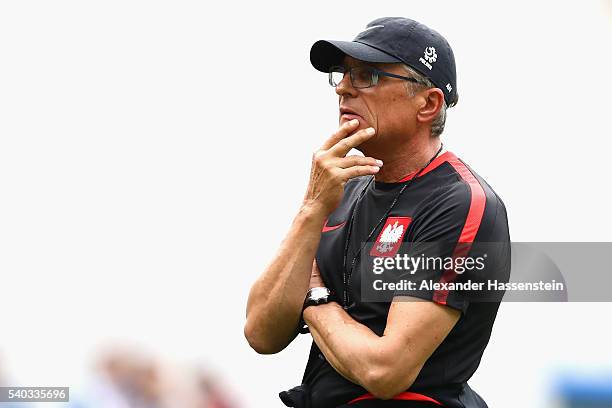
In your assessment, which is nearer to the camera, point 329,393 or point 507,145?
point 329,393

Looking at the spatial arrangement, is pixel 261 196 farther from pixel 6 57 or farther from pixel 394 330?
pixel 394 330

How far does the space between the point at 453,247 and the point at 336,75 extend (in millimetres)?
677

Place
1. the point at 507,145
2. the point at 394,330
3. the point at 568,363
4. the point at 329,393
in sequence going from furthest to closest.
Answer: the point at 507,145 → the point at 568,363 → the point at 329,393 → the point at 394,330

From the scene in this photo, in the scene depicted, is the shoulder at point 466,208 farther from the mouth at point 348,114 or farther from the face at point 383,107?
the mouth at point 348,114

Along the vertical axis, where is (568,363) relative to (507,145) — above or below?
below

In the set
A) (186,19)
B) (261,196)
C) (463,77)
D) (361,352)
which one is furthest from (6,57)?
(361,352)

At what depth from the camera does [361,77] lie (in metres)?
2.98

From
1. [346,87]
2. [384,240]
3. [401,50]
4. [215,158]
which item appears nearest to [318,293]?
[384,240]

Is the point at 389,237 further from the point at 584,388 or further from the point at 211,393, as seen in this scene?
the point at 584,388

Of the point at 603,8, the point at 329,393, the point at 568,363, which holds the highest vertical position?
the point at 603,8

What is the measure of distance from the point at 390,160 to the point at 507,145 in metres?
2.85

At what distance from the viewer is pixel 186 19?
5770 mm

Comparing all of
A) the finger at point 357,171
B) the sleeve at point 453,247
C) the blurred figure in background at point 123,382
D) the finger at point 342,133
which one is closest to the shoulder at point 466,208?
the sleeve at point 453,247

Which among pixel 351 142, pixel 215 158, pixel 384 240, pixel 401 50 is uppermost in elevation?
pixel 401 50
